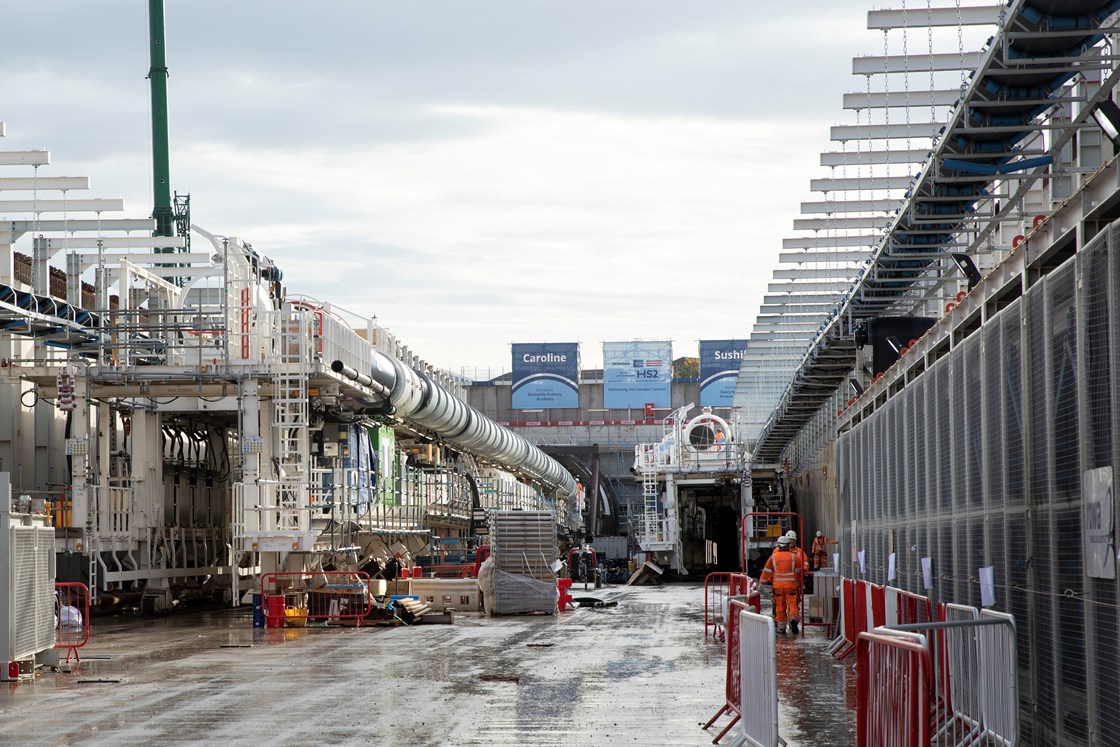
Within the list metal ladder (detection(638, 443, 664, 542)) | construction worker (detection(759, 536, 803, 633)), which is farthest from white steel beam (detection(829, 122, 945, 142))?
metal ladder (detection(638, 443, 664, 542))

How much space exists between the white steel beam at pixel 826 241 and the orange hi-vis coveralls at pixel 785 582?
7.44 m

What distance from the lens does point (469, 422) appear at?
45.0 metres

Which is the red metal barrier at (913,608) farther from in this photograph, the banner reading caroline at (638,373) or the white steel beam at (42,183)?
the banner reading caroline at (638,373)

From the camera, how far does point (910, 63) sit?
17578mm

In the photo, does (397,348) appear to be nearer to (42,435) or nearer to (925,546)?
(42,435)

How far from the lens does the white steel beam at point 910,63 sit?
57.0ft

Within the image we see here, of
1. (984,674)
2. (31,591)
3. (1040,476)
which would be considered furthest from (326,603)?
(1040,476)

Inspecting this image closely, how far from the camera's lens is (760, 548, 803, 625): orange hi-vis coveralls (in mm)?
20281

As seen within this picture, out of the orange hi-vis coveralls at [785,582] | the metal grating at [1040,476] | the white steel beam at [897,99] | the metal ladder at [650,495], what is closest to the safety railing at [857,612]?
the orange hi-vis coveralls at [785,582]

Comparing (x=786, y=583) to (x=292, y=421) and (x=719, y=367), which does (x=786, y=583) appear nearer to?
(x=292, y=421)

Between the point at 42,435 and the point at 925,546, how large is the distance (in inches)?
1014

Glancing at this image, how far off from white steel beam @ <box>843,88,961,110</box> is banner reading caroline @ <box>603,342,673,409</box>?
225 ft

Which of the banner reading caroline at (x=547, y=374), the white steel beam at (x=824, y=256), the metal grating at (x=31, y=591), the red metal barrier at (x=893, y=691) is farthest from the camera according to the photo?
the banner reading caroline at (x=547, y=374)

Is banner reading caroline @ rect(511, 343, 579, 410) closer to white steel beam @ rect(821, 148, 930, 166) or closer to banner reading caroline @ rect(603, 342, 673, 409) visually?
banner reading caroline @ rect(603, 342, 673, 409)
